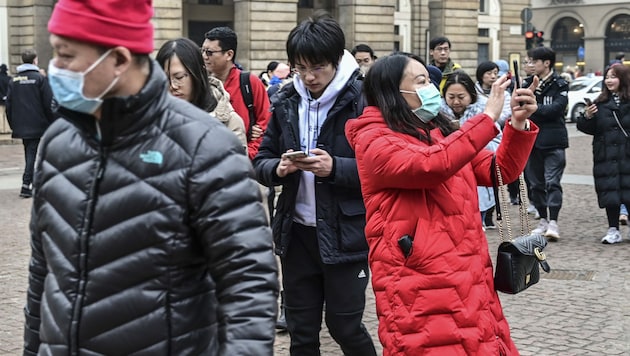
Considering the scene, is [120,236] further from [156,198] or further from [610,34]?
[610,34]

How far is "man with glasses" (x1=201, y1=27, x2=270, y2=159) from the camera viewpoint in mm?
6965

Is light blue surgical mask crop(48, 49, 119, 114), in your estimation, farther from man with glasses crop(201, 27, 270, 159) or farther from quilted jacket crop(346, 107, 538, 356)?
man with glasses crop(201, 27, 270, 159)

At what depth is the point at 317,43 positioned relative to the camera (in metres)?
4.98

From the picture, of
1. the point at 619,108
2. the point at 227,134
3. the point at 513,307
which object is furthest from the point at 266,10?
the point at 227,134

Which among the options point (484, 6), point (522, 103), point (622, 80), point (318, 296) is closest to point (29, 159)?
point (622, 80)

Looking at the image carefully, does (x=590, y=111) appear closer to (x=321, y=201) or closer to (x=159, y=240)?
(x=321, y=201)

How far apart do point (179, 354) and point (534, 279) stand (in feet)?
7.17

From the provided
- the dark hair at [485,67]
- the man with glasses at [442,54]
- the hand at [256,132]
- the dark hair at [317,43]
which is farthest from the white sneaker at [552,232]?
the dark hair at [317,43]

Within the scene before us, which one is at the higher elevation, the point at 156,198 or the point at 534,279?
the point at 156,198

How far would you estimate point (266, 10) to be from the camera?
117 ft

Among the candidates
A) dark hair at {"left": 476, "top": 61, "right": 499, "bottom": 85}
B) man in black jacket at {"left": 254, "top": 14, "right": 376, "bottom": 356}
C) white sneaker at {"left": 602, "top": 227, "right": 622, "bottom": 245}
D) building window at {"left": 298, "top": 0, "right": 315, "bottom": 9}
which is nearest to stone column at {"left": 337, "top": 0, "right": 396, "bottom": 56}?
building window at {"left": 298, "top": 0, "right": 315, "bottom": 9}

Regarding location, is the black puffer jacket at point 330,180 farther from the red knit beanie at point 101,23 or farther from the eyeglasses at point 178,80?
the red knit beanie at point 101,23

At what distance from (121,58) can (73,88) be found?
143 mm

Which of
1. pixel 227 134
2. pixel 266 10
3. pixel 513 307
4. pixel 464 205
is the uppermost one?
pixel 266 10
